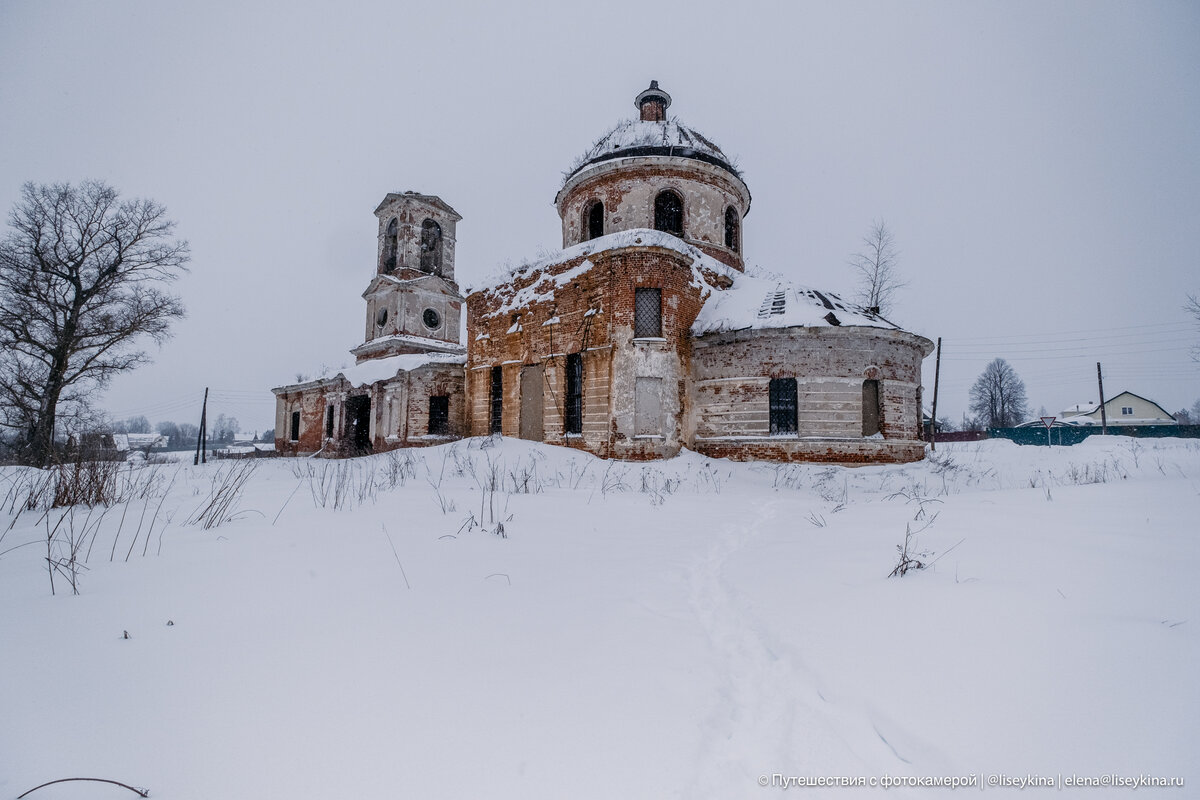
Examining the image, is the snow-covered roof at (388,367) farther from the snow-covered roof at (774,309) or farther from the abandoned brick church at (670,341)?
the snow-covered roof at (774,309)

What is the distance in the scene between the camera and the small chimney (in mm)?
20125

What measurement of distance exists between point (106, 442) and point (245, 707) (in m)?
7.68

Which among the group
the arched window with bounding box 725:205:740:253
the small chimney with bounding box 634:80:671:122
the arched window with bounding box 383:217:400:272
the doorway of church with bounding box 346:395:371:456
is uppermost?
the small chimney with bounding box 634:80:671:122

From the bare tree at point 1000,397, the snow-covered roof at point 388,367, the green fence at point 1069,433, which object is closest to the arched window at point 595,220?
the snow-covered roof at point 388,367

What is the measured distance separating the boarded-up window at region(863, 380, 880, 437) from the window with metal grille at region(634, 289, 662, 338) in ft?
20.7

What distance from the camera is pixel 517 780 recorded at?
1489 mm

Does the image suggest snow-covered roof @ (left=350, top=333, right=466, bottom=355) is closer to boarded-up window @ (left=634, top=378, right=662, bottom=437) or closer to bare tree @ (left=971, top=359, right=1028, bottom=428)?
boarded-up window @ (left=634, top=378, right=662, bottom=437)

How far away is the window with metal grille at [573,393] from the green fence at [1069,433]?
4065 cm

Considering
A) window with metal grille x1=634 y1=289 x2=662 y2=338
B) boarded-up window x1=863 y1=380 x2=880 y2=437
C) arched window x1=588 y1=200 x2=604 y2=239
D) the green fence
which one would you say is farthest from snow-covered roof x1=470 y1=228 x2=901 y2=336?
the green fence

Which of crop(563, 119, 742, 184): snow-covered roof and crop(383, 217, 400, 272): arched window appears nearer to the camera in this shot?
crop(563, 119, 742, 184): snow-covered roof

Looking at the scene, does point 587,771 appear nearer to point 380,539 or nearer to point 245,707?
point 245,707

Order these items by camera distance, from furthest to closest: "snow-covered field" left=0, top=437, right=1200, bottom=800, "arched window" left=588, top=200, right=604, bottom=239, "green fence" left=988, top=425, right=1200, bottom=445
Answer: "green fence" left=988, top=425, right=1200, bottom=445
"arched window" left=588, top=200, right=604, bottom=239
"snow-covered field" left=0, top=437, right=1200, bottom=800

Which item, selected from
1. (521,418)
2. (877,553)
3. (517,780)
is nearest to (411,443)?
(521,418)

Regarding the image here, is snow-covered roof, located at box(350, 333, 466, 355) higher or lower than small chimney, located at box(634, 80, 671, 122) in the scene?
lower
